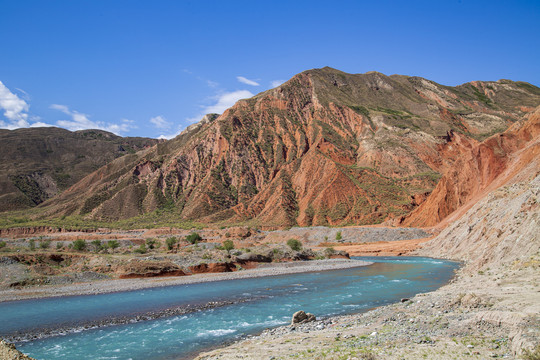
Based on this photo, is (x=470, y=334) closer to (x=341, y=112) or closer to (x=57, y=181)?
(x=341, y=112)

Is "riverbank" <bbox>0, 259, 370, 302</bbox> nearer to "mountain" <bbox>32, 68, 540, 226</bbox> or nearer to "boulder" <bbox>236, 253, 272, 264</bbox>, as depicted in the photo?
"boulder" <bbox>236, 253, 272, 264</bbox>

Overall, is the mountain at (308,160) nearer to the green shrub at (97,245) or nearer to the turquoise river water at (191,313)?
the green shrub at (97,245)

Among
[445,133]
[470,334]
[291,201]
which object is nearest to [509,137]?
[445,133]

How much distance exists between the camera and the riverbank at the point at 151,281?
31.0 metres

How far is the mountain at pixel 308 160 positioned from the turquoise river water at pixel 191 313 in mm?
64689

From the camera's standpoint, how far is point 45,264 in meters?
38.9

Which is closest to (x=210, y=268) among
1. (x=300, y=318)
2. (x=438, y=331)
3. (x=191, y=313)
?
(x=191, y=313)

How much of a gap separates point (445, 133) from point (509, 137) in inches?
2005

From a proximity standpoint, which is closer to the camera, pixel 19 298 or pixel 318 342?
pixel 318 342

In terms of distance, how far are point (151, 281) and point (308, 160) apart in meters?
90.7

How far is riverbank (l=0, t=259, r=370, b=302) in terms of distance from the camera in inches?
1219

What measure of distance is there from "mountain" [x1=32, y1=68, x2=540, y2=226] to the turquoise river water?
64.7 metres

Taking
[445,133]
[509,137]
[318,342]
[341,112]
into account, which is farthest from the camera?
[341,112]

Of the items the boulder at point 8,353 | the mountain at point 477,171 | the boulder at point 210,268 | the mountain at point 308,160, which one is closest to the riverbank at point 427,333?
the boulder at point 8,353
